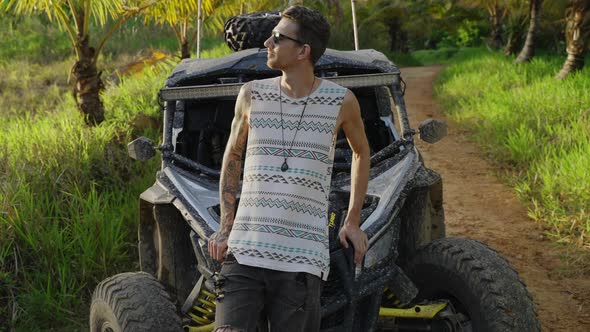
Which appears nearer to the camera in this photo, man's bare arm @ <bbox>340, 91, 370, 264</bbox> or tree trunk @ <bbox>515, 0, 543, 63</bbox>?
man's bare arm @ <bbox>340, 91, 370, 264</bbox>

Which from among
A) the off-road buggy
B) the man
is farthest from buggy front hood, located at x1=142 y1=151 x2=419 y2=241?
the man

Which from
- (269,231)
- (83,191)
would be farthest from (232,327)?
(83,191)

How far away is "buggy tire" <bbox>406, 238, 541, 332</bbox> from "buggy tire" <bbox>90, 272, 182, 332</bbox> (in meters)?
1.34

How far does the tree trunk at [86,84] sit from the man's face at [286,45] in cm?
684

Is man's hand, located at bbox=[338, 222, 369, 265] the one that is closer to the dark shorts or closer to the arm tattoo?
the dark shorts

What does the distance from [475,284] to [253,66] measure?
2.09 meters

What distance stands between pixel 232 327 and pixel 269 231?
38 cm

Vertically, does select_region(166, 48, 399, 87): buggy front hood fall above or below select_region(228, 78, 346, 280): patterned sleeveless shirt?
above

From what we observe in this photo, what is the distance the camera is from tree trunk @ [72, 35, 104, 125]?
28.8ft

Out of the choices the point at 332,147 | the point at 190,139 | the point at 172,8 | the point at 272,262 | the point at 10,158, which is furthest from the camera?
the point at 172,8

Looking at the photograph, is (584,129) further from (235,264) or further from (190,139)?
(235,264)

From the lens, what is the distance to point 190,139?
4.78 meters

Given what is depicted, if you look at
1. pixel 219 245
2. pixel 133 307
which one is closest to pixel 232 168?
pixel 219 245

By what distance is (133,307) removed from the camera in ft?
9.94
